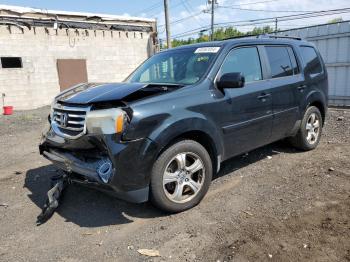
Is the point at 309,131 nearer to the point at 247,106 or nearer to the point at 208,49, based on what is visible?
the point at 247,106

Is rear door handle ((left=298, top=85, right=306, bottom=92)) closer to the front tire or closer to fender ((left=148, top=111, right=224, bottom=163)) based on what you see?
fender ((left=148, top=111, right=224, bottom=163))

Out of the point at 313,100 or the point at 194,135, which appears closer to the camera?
the point at 194,135

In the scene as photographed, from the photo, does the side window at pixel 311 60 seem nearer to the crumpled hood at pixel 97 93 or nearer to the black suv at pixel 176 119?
the black suv at pixel 176 119

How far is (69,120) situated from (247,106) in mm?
2237

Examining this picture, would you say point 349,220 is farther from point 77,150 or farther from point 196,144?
point 77,150

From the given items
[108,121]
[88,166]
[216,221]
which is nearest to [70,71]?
[88,166]

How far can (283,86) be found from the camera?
195 inches

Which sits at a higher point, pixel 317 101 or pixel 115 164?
pixel 317 101

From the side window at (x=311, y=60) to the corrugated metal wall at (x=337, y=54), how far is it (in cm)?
625

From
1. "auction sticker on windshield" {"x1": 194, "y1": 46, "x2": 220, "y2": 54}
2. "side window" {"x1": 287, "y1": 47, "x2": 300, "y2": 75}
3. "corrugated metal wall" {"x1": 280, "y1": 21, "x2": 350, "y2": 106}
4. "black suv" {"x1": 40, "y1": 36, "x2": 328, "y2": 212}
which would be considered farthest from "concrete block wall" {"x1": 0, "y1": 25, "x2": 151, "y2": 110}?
"side window" {"x1": 287, "y1": 47, "x2": 300, "y2": 75}

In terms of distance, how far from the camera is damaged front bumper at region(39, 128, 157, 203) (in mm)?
3236

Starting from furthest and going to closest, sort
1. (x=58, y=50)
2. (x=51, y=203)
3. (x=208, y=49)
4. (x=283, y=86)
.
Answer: (x=58, y=50), (x=283, y=86), (x=208, y=49), (x=51, y=203)

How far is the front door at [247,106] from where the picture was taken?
4215 millimetres

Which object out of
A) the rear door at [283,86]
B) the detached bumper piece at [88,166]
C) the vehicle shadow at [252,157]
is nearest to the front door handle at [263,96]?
the rear door at [283,86]
